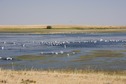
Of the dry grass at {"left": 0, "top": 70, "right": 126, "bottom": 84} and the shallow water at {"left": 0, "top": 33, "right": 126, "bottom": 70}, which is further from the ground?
the dry grass at {"left": 0, "top": 70, "right": 126, "bottom": 84}

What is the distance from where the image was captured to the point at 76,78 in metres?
18.8

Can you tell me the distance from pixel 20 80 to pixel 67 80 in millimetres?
2491

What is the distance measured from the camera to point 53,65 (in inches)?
1185

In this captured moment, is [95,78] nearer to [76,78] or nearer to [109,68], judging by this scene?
[76,78]

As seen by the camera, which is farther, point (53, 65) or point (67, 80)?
point (53, 65)

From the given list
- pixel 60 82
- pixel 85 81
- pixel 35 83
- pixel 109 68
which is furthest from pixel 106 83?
pixel 109 68

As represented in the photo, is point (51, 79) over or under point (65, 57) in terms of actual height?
over

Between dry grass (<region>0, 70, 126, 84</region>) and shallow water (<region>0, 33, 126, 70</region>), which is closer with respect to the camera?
dry grass (<region>0, 70, 126, 84</region>)

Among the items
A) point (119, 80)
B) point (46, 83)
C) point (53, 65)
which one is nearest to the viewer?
point (46, 83)

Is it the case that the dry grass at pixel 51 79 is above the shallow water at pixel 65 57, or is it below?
above

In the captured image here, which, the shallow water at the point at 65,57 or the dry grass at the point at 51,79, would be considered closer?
the dry grass at the point at 51,79

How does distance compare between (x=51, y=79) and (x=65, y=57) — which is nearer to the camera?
(x=51, y=79)

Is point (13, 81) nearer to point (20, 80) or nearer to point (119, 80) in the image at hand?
point (20, 80)

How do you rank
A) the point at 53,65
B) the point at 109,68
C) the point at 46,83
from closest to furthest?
the point at 46,83, the point at 109,68, the point at 53,65
